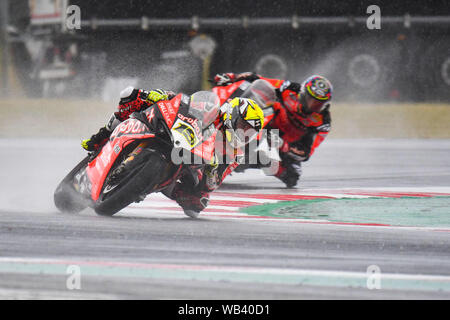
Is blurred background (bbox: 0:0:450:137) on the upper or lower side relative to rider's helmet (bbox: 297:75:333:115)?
upper

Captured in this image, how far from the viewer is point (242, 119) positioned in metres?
6.16

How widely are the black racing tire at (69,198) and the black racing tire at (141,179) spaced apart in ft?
2.21

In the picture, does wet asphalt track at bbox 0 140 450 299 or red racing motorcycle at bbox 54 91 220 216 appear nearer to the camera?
wet asphalt track at bbox 0 140 450 299

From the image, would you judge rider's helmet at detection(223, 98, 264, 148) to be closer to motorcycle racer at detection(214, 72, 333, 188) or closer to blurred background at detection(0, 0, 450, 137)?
motorcycle racer at detection(214, 72, 333, 188)

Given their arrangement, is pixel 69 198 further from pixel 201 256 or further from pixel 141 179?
pixel 201 256

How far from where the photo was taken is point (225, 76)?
8.77 m

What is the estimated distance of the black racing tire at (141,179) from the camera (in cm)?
569

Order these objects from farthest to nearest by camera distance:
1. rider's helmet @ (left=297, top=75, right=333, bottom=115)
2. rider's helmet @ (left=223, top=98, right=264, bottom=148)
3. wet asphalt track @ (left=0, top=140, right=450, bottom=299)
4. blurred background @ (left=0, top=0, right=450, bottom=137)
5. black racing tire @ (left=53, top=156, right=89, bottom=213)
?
blurred background @ (left=0, top=0, right=450, bottom=137)
rider's helmet @ (left=297, top=75, right=333, bottom=115)
black racing tire @ (left=53, top=156, right=89, bottom=213)
rider's helmet @ (left=223, top=98, right=264, bottom=148)
wet asphalt track @ (left=0, top=140, right=450, bottom=299)

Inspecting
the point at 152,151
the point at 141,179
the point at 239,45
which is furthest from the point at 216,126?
the point at 239,45

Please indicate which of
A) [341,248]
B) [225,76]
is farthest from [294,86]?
[341,248]

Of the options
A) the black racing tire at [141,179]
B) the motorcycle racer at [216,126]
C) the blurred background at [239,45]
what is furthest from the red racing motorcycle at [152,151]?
the blurred background at [239,45]

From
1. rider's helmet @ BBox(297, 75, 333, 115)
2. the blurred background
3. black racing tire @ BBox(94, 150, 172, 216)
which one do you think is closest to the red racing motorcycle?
black racing tire @ BBox(94, 150, 172, 216)

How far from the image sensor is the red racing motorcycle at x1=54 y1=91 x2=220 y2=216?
18.5ft

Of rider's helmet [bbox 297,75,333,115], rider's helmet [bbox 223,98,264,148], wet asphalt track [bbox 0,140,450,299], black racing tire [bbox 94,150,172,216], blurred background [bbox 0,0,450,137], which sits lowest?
wet asphalt track [bbox 0,140,450,299]
